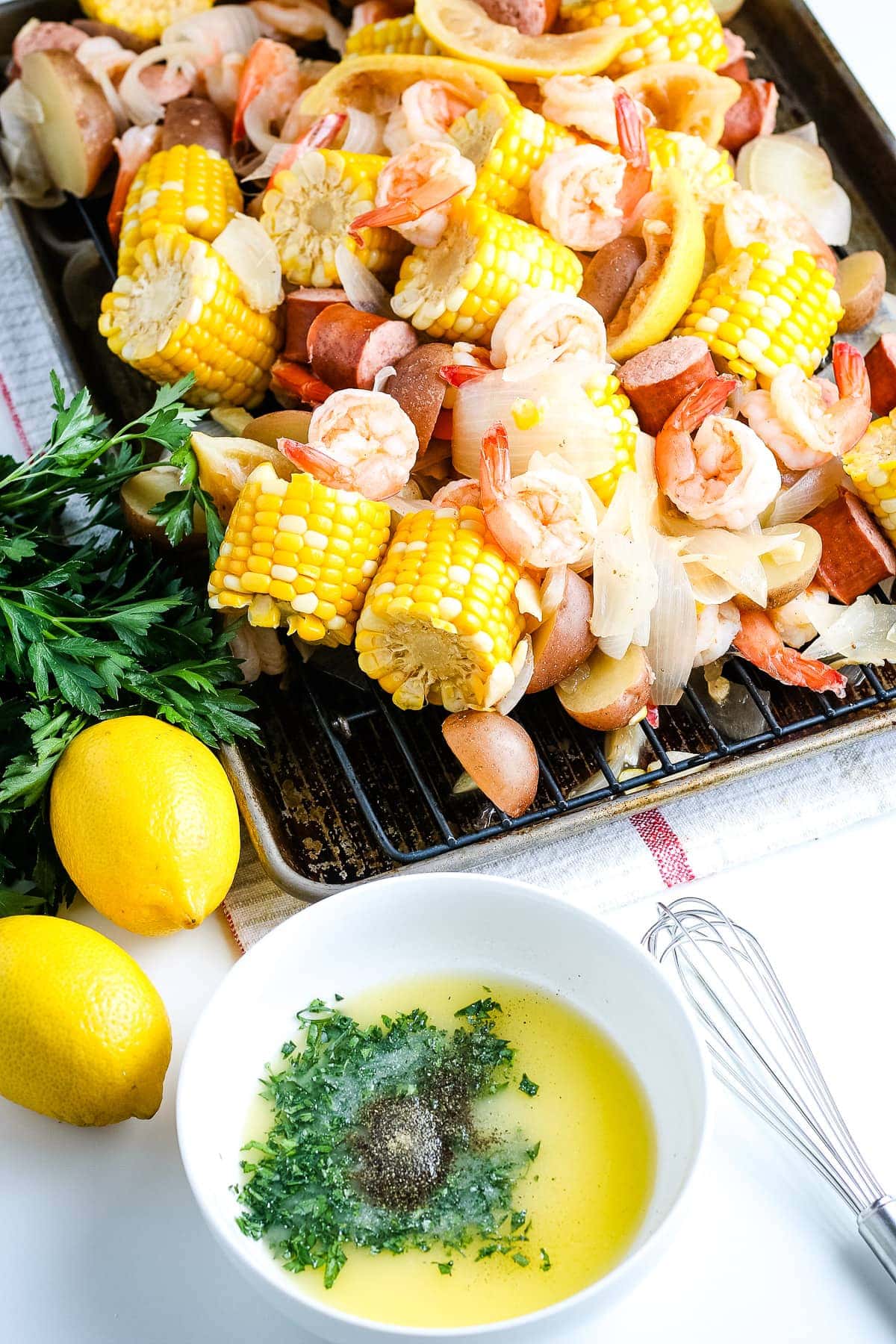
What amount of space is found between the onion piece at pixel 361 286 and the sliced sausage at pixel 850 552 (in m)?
0.79

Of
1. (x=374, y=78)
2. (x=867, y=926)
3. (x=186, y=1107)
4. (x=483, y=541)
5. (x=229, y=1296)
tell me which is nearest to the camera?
(x=186, y=1107)

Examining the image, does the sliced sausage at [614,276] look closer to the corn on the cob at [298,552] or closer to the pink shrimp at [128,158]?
the corn on the cob at [298,552]

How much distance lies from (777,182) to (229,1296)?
2.02 meters

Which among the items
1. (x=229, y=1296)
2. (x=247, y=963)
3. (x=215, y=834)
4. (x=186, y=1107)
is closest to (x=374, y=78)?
(x=215, y=834)

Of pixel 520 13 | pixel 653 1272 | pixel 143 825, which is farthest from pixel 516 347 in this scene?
pixel 653 1272

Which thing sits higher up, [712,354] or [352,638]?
[712,354]

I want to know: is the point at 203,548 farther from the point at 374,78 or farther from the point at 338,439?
the point at 374,78

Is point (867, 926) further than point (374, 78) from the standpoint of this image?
No

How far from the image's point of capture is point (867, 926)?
1867 mm

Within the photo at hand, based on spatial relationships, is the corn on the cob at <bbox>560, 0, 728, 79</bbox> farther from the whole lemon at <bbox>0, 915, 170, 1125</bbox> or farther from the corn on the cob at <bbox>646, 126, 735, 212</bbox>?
the whole lemon at <bbox>0, 915, 170, 1125</bbox>

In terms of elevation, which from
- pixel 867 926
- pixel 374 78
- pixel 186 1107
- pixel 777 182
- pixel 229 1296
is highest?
pixel 777 182

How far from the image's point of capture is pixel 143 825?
1609 mm

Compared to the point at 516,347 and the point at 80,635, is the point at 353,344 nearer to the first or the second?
the point at 516,347

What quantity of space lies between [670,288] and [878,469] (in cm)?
43
